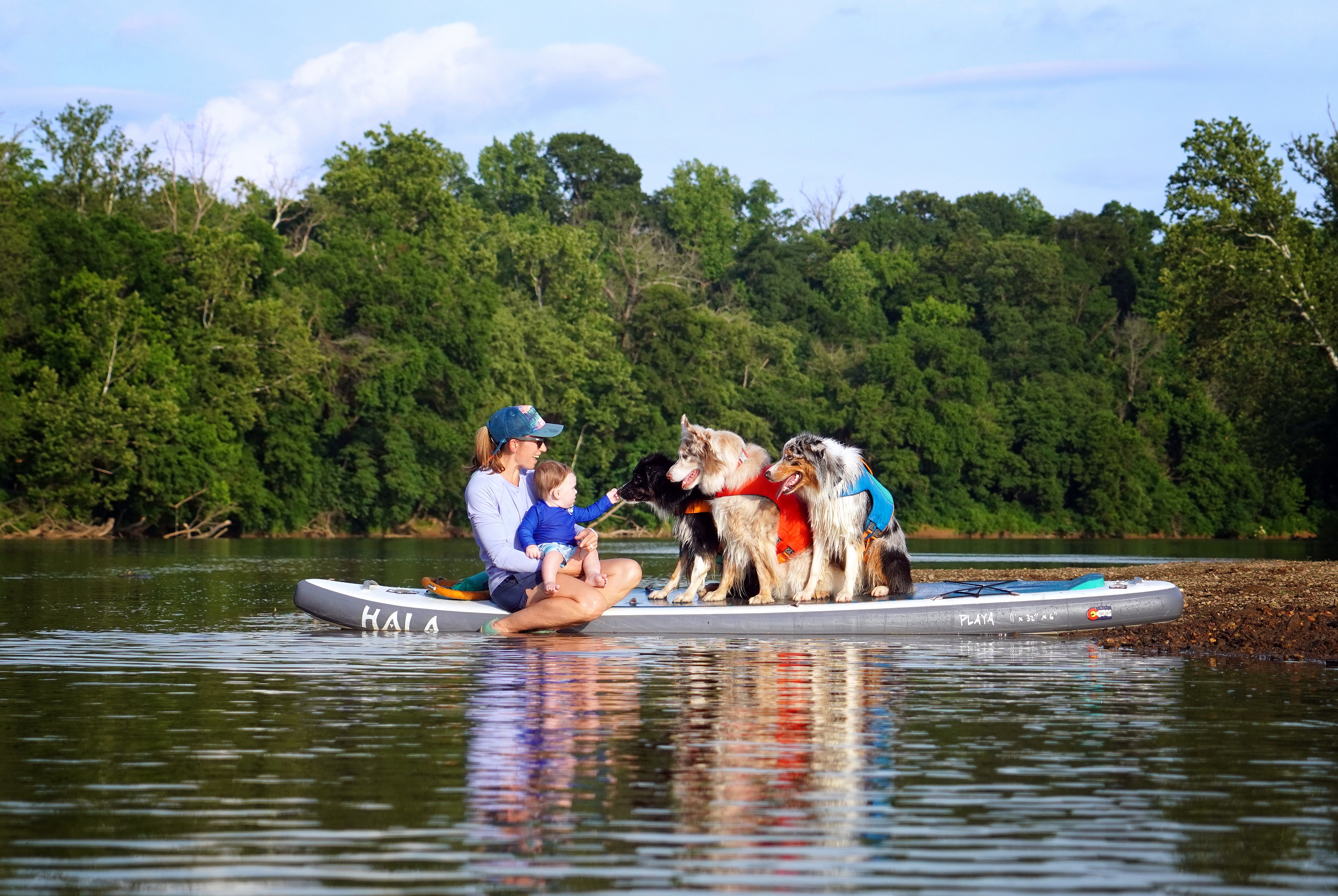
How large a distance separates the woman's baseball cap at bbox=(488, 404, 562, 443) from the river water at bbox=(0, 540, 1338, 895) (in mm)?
1665

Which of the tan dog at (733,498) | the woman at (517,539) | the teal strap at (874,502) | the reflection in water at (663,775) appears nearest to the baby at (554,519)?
the woman at (517,539)

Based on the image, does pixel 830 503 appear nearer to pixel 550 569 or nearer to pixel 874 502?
pixel 874 502

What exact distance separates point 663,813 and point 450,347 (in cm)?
5684

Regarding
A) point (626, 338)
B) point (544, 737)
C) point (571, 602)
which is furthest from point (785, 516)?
point (626, 338)

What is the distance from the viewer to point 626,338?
233 feet

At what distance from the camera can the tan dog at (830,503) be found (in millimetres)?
14047

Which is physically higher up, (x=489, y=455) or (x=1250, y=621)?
(x=489, y=455)

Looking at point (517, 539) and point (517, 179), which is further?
point (517, 179)

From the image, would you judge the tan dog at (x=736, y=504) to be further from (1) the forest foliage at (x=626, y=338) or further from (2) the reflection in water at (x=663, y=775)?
(1) the forest foliage at (x=626, y=338)

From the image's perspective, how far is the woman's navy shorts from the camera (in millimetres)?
13641

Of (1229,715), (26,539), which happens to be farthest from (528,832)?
(26,539)

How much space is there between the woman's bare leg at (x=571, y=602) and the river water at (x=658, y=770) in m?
0.29

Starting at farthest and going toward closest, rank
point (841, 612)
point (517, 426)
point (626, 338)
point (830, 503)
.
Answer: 1. point (626, 338)
2. point (830, 503)
3. point (841, 612)
4. point (517, 426)

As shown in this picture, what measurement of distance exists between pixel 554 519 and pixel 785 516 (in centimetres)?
247
